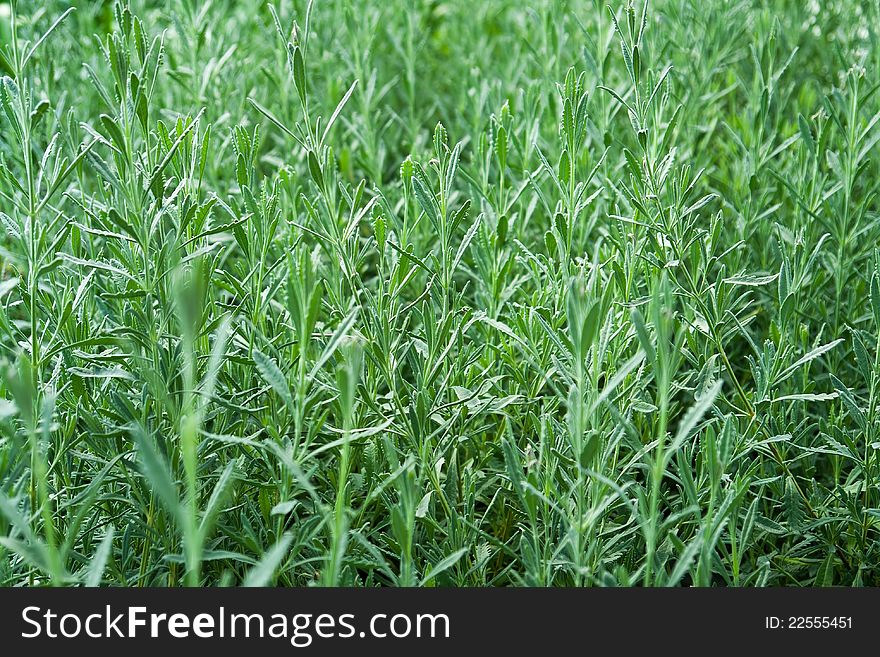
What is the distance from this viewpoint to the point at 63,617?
0.99 metres

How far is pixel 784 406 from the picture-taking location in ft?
4.60

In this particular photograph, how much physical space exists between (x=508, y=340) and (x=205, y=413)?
51 centimetres

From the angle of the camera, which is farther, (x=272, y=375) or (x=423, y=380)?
(x=423, y=380)

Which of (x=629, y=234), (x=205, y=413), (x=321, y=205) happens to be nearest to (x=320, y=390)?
(x=205, y=413)

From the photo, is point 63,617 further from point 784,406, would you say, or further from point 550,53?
point 550,53

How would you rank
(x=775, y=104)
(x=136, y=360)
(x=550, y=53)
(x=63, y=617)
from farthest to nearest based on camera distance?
(x=550, y=53), (x=775, y=104), (x=136, y=360), (x=63, y=617)

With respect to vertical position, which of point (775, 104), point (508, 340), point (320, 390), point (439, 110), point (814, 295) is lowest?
point (320, 390)

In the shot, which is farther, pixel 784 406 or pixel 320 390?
pixel 784 406

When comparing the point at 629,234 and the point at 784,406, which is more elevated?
the point at 629,234

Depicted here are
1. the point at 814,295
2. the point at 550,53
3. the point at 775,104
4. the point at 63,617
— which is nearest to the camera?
the point at 63,617

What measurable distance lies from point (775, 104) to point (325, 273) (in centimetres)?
139

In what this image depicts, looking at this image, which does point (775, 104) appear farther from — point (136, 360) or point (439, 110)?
point (136, 360)

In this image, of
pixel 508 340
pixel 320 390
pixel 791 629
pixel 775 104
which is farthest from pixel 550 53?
pixel 791 629

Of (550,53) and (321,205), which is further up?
(550,53)
